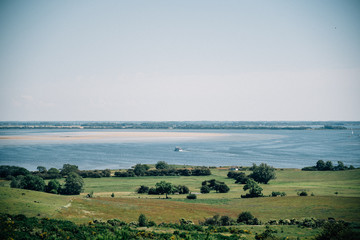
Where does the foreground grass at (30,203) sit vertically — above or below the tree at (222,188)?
above

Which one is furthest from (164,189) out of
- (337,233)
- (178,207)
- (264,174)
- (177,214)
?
(337,233)

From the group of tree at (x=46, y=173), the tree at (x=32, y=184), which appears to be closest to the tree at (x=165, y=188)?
the tree at (x=32, y=184)

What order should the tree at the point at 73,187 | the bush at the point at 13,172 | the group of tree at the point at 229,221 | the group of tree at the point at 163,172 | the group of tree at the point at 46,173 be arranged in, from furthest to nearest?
the group of tree at the point at 163,172
the group of tree at the point at 46,173
the bush at the point at 13,172
the tree at the point at 73,187
the group of tree at the point at 229,221

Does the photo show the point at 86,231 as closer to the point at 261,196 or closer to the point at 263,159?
the point at 261,196

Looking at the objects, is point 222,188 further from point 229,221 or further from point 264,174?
point 229,221

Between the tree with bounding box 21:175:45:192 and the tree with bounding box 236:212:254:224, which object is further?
the tree with bounding box 21:175:45:192

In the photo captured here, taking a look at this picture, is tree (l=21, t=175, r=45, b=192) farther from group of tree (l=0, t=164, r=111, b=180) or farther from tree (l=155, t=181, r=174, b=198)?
tree (l=155, t=181, r=174, b=198)

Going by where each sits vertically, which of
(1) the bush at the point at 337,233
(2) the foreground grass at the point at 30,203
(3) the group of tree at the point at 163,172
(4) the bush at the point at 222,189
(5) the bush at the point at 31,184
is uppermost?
(1) the bush at the point at 337,233

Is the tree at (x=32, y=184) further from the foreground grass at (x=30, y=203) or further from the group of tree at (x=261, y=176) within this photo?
the group of tree at (x=261, y=176)

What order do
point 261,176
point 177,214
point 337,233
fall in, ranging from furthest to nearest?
1. point 261,176
2. point 177,214
3. point 337,233

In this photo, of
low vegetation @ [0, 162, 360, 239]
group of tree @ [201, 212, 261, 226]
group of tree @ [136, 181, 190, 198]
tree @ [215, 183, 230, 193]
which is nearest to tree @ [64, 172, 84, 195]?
low vegetation @ [0, 162, 360, 239]

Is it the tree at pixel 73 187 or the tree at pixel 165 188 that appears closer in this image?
the tree at pixel 165 188

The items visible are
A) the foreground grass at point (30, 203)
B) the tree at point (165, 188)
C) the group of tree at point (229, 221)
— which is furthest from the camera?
the tree at point (165, 188)

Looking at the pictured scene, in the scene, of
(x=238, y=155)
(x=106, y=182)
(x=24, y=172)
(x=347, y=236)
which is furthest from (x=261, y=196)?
(x=238, y=155)
